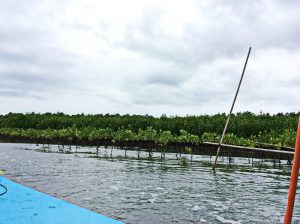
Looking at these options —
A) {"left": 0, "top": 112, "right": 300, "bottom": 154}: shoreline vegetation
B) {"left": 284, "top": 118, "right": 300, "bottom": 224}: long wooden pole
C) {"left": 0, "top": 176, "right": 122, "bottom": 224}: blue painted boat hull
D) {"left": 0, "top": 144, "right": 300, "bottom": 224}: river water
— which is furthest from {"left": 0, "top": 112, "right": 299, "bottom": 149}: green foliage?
{"left": 284, "top": 118, "right": 300, "bottom": 224}: long wooden pole

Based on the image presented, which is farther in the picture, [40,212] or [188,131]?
[188,131]

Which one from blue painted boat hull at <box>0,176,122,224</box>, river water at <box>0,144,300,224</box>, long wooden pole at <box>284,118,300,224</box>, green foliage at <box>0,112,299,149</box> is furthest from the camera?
green foliage at <box>0,112,299,149</box>

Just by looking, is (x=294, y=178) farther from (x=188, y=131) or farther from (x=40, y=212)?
(x=188, y=131)

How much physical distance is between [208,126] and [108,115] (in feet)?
102

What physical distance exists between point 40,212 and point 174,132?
3957 cm

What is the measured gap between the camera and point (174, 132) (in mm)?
45688

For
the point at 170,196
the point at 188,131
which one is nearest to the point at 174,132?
the point at 188,131

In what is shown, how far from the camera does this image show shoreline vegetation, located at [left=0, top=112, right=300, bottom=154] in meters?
31.8

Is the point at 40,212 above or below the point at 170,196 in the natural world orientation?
above

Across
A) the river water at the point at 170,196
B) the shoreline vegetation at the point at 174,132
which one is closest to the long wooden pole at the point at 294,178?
the river water at the point at 170,196

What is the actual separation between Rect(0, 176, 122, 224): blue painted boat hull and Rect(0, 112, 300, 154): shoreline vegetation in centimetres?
2287

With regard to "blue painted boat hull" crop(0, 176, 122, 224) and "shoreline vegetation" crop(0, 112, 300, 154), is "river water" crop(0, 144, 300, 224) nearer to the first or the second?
"blue painted boat hull" crop(0, 176, 122, 224)

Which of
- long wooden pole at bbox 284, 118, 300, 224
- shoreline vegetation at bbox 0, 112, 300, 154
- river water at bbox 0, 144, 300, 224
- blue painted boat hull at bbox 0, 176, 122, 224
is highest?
shoreline vegetation at bbox 0, 112, 300, 154

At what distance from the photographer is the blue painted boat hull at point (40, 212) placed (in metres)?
6.01
